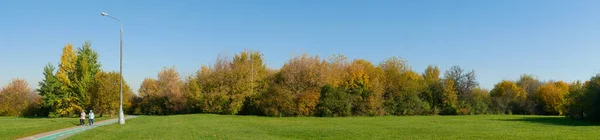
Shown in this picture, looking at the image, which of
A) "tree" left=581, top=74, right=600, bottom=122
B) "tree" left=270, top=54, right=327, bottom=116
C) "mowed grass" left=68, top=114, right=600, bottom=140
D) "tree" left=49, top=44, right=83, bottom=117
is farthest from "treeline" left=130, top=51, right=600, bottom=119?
"mowed grass" left=68, top=114, right=600, bottom=140

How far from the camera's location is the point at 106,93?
172 ft

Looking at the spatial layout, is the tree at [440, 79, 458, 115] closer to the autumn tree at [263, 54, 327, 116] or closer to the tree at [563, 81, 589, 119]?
the tree at [563, 81, 589, 119]

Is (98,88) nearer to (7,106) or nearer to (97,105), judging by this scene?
(97,105)

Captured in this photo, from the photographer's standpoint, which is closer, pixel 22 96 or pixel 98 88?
pixel 98 88

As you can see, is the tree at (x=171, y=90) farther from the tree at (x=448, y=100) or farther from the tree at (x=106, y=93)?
the tree at (x=448, y=100)

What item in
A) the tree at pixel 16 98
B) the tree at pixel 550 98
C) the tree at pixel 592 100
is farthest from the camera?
the tree at pixel 16 98

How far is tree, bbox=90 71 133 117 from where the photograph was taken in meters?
52.2

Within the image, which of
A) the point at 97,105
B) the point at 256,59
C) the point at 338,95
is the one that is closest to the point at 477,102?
the point at 338,95

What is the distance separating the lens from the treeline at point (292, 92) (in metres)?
49.1

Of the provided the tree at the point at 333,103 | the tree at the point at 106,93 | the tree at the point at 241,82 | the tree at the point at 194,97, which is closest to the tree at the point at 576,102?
the tree at the point at 333,103

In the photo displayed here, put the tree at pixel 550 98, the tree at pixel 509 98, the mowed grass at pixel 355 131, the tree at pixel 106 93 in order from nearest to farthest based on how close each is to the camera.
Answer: the mowed grass at pixel 355 131 < the tree at pixel 106 93 < the tree at pixel 509 98 < the tree at pixel 550 98

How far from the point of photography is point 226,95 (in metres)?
50.7

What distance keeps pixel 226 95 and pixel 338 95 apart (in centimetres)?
1428

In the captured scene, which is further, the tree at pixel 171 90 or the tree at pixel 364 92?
the tree at pixel 171 90
